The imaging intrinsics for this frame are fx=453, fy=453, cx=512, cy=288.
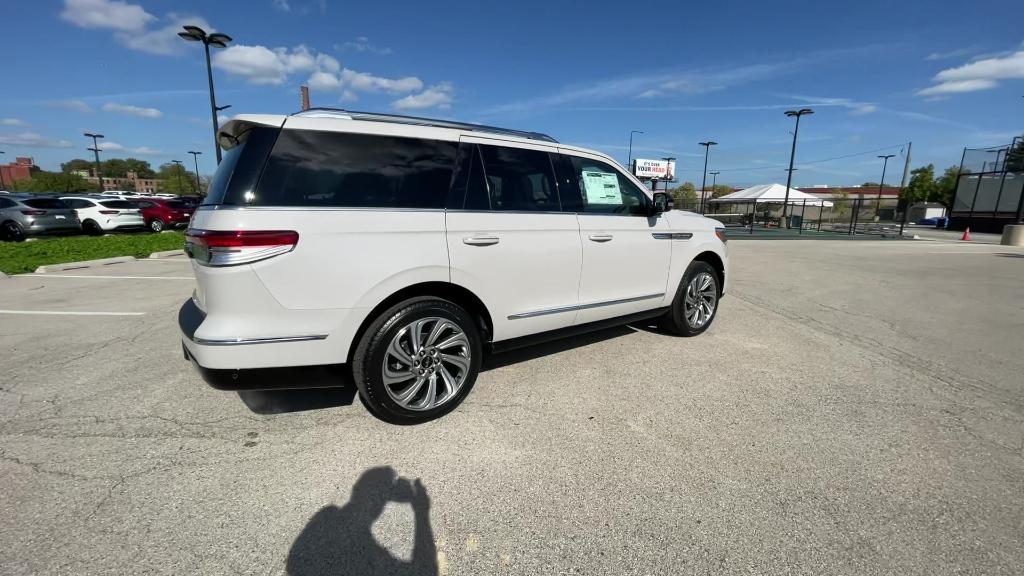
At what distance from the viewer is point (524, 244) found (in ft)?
10.8

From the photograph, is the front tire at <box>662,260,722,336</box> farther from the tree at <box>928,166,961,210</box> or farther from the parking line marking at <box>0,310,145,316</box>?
the tree at <box>928,166,961,210</box>

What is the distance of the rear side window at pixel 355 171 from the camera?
2.51 meters

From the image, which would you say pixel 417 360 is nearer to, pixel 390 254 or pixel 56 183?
pixel 390 254

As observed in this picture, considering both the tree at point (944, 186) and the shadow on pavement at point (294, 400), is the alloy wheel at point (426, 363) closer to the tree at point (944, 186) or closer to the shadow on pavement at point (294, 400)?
the shadow on pavement at point (294, 400)

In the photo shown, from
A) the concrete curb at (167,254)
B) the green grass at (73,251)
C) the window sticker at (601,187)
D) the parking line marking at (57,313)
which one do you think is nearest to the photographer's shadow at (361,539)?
the window sticker at (601,187)

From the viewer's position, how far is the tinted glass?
3.27m

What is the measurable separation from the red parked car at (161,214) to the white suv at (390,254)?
20.1m

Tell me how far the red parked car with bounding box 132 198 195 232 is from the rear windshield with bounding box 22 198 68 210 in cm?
243

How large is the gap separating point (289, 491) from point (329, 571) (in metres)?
0.63

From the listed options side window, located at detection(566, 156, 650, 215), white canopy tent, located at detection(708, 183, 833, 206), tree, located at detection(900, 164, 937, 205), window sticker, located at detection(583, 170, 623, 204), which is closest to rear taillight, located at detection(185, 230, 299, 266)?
side window, located at detection(566, 156, 650, 215)

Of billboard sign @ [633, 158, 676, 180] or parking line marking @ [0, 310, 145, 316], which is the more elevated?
billboard sign @ [633, 158, 676, 180]

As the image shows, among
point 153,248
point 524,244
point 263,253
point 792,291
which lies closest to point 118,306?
point 263,253

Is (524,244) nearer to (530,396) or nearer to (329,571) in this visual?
(530,396)

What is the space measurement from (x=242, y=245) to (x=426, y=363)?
4.14 feet
